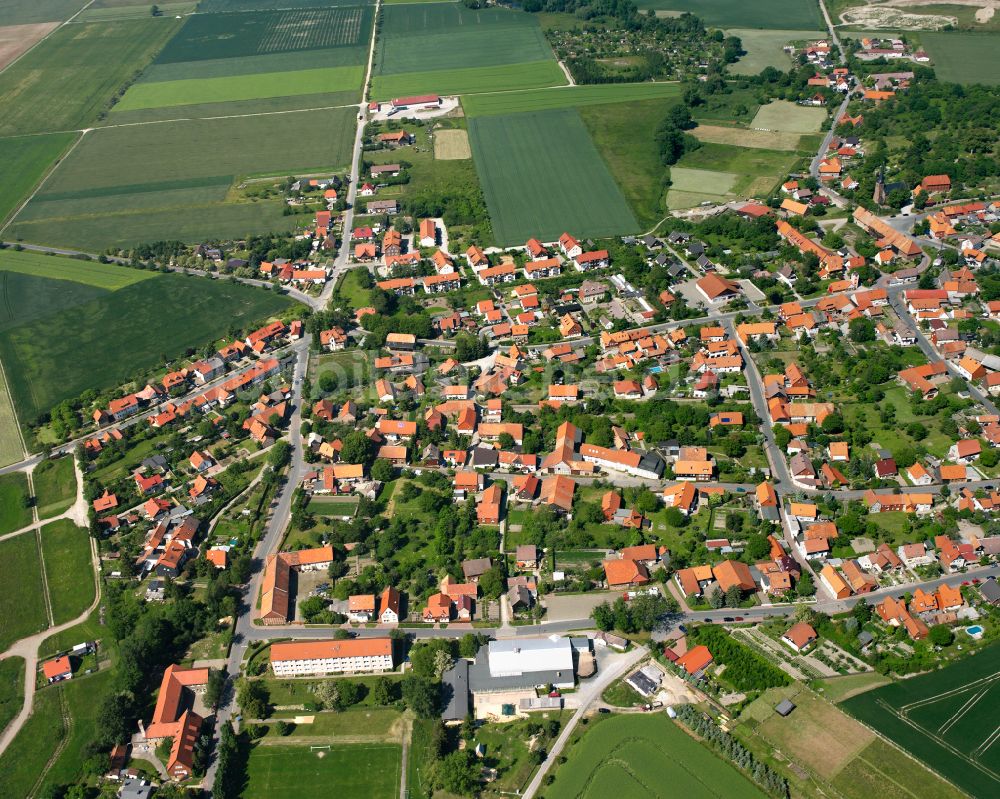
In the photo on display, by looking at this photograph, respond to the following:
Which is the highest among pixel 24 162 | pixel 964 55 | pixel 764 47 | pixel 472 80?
pixel 764 47

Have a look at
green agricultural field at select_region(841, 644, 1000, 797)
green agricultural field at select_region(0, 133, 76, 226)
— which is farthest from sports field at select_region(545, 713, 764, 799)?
green agricultural field at select_region(0, 133, 76, 226)

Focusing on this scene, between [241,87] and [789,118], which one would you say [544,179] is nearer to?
[789,118]

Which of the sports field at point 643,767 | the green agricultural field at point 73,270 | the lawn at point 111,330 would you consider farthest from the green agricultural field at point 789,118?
the sports field at point 643,767

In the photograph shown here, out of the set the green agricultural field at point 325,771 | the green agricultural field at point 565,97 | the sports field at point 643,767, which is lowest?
the green agricultural field at point 325,771

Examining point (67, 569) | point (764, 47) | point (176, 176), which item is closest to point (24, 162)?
point (176, 176)

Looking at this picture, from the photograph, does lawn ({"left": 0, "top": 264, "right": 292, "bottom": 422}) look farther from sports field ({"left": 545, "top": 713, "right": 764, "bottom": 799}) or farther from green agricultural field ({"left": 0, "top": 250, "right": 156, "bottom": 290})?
sports field ({"left": 545, "top": 713, "right": 764, "bottom": 799})

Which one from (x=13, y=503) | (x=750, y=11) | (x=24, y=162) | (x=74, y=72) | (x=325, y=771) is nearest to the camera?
(x=325, y=771)

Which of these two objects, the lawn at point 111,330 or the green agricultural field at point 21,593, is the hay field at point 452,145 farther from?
the green agricultural field at point 21,593

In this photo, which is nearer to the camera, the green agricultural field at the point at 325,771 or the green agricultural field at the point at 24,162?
the green agricultural field at the point at 325,771
